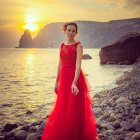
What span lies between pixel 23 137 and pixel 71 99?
2.63 m

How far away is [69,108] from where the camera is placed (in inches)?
226

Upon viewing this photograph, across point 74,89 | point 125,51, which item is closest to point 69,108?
point 74,89

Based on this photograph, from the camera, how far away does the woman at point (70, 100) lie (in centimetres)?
564

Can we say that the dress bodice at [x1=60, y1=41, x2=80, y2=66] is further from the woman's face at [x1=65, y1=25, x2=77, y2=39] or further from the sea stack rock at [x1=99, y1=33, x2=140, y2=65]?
the sea stack rock at [x1=99, y1=33, x2=140, y2=65]

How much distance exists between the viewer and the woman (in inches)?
222

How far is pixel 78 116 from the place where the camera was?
582cm

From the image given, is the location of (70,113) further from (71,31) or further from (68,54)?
(71,31)

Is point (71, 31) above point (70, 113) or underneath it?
above

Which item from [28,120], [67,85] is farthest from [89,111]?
[28,120]

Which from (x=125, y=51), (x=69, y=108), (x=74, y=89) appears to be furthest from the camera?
(x=125, y=51)

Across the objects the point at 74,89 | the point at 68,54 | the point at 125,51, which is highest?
the point at 125,51

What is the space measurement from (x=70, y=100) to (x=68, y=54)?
0.90 meters

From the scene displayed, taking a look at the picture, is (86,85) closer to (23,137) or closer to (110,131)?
(110,131)

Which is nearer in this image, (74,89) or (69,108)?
(74,89)
